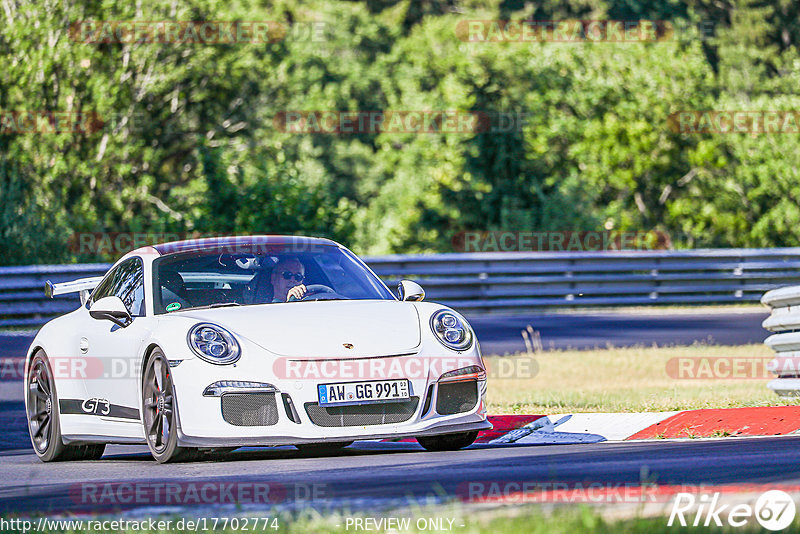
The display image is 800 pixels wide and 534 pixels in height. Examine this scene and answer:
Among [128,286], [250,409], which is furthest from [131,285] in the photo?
[250,409]

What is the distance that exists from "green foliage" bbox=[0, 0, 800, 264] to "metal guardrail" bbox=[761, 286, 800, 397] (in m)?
13.2

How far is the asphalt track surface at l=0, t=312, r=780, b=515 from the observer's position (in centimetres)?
583

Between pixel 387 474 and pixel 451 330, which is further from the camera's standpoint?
pixel 451 330

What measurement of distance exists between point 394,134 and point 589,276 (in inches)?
1308

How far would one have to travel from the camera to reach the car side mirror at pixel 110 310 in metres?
8.31

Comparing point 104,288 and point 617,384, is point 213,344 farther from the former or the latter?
point 617,384

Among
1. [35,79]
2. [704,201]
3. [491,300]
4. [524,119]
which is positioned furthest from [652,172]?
[491,300]

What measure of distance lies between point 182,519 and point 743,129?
43036mm

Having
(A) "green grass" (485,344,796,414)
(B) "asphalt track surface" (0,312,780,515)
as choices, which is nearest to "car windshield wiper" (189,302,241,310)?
(B) "asphalt track surface" (0,312,780,515)

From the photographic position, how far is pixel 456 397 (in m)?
7.84

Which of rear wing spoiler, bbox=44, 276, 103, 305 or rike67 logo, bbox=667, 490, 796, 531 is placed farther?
rear wing spoiler, bbox=44, 276, 103, 305

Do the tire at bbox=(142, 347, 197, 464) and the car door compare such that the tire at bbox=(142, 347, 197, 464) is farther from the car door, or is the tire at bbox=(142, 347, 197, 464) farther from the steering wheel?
the steering wheel

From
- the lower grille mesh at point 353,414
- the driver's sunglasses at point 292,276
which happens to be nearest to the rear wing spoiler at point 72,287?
the driver's sunglasses at point 292,276

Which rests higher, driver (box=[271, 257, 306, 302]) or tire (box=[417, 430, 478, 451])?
driver (box=[271, 257, 306, 302])
